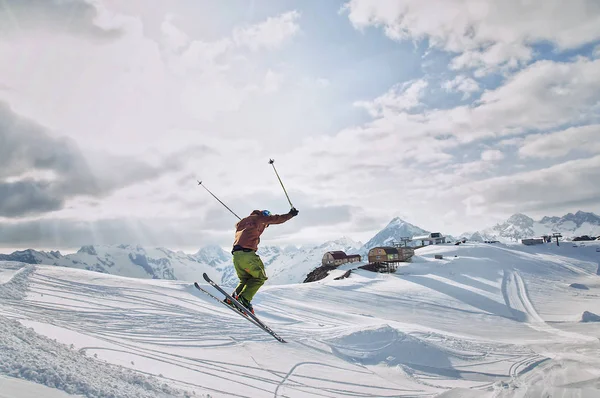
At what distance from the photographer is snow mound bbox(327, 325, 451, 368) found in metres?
11.5

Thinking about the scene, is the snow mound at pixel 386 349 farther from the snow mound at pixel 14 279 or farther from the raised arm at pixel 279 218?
the snow mound at pixel 14 279

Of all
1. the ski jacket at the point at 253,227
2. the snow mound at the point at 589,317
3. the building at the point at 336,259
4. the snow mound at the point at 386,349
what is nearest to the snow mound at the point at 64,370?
the ski jacket at the point at 253,227

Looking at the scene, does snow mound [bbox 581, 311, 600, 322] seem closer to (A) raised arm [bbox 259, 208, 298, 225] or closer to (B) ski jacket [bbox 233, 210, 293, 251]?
(A) raised arm [bbox 259, 208, 298, 225]

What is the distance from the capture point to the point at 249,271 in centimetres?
918

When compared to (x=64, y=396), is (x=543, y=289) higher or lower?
lower

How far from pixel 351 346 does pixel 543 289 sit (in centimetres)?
4153

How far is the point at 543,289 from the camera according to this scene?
42500 millimetres

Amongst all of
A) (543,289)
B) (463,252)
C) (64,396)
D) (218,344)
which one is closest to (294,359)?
(218,344)

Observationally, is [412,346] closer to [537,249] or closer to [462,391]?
[462,391]

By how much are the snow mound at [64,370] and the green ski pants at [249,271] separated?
3493mm

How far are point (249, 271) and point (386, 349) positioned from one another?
635 cm

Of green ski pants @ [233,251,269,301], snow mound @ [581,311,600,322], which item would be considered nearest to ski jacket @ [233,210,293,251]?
green ski pants @ [233,251,269,301]

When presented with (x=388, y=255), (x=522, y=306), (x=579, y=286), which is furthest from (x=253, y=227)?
(x=388, y=255)

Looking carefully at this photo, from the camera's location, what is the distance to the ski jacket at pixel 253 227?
361 inches
